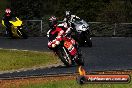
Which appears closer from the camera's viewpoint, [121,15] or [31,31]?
[31,31]

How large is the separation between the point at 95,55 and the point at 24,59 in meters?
3.64

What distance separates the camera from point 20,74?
1700 centimetres

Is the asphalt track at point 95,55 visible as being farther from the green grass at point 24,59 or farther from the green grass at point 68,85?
the green grass at point 68,85

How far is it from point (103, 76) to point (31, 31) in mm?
27085

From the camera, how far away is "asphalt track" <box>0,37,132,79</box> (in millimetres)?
17656

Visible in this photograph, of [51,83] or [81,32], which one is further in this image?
[81,32]

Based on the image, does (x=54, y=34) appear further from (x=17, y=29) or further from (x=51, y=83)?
(x=17, y=29)

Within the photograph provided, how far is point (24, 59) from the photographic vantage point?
20625 mm

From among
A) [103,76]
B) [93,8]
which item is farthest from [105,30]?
[103,76]

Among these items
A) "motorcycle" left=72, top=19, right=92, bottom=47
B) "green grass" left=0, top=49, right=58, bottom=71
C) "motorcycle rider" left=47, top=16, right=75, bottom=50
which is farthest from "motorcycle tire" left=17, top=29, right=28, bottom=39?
"motorcycle rider" left=47, top=16, right=75, bottom=50

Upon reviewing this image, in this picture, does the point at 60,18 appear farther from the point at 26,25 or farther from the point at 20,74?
the point at 20,74

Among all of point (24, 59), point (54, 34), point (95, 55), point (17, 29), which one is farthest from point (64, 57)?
point (17, 29)

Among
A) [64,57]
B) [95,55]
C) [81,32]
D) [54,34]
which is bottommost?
[95,55]

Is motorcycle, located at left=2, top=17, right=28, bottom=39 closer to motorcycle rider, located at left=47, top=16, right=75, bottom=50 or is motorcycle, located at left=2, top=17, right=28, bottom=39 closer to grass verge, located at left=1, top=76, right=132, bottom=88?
motorcycle rider, located at left=47, top=16, right=75, bottom=50
